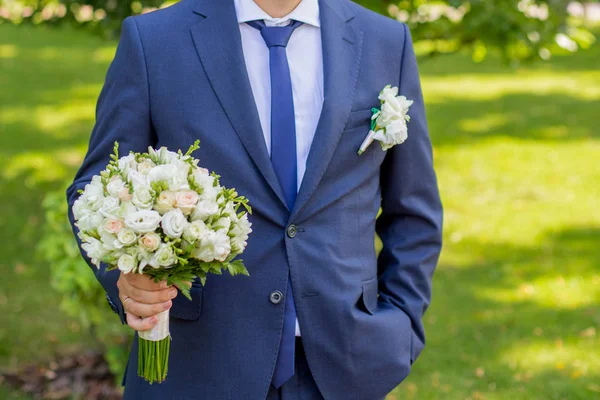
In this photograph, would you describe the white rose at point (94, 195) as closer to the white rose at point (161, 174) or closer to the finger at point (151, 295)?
the white rose at point (161, 174)

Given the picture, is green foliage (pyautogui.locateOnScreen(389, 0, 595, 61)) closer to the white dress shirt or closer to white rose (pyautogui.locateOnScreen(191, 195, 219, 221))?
the white dress shirt

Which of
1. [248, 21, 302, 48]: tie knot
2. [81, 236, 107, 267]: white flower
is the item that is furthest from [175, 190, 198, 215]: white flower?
[248, 21, 302, 48]: tie knot

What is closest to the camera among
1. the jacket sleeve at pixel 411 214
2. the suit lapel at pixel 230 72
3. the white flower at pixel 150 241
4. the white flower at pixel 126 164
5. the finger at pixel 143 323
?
the white flower at pixel 150 241

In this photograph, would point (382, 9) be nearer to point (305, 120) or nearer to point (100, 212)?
point (305, 120)

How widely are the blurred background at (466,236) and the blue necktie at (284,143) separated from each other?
245 centimetres

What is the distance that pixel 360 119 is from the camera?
2582 millimetres

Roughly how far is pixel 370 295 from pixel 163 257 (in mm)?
887

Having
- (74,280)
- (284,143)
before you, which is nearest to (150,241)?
(284,143)

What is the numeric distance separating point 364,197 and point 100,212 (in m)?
0.89

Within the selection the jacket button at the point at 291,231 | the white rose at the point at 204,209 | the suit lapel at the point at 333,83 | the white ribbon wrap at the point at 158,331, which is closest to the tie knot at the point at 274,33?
the suit lapel at the point at 333,83

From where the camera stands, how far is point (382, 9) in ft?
16.9

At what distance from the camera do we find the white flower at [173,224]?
2010 millimetres

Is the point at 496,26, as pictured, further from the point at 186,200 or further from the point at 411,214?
the point at 186,200

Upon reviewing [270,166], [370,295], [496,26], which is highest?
[270,166]
